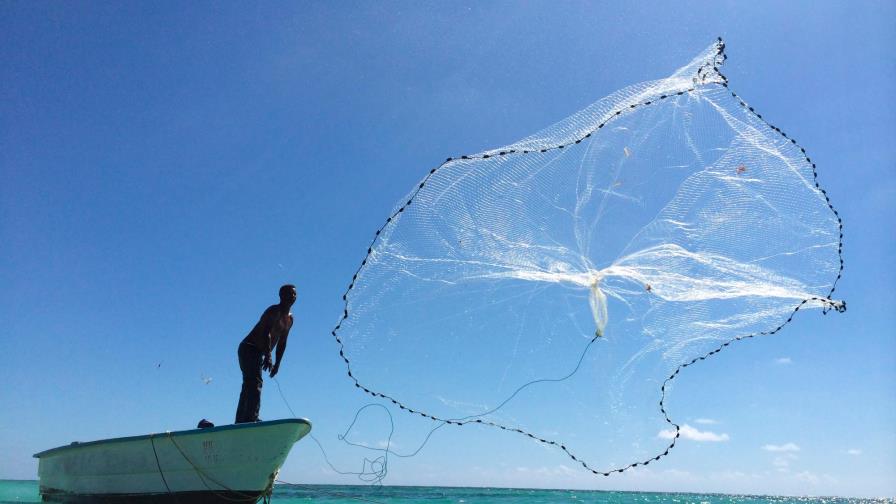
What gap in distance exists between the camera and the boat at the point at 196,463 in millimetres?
7809

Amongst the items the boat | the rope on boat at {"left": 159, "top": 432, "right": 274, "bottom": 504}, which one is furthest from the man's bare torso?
the rope on boat at {"left": 159, "top": 432, "right": 274, "bottom": 504}

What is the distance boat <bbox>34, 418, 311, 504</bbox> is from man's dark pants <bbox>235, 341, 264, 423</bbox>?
230mm

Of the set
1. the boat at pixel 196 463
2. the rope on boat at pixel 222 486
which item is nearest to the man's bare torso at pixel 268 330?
the boat at pixel 196 463

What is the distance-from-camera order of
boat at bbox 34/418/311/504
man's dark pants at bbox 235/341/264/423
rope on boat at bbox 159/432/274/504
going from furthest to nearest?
rope on boat at bbox 159/432/274/504
boat at bbox 34/418/311/504
man's dark pants at bbox 235/341/264/423

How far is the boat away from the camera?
25.6ft

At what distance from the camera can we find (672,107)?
6.89 metres

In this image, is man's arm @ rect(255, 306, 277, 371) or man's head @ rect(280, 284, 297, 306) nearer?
man's arm @ rect(255, 306, 277, 371)

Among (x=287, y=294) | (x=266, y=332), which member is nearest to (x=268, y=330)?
(x=266, y=332)

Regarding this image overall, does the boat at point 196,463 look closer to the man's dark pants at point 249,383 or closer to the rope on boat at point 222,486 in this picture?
the rope on boat at point 222,486

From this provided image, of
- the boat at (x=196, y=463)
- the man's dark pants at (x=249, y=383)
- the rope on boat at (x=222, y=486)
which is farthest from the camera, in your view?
the rope on boat at (x=222, y=486)

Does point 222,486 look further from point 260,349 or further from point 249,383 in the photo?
point 260,349

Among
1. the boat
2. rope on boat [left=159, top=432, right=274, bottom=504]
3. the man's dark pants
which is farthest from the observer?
rope on boat [left=159, top=432, right=274, bottom=504]

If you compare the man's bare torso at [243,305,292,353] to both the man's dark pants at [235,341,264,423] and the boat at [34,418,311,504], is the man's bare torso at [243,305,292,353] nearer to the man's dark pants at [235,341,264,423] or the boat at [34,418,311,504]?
the man's dark pants at [235,341,264,423]

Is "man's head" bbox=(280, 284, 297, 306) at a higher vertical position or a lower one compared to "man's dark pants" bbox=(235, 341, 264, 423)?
higher
